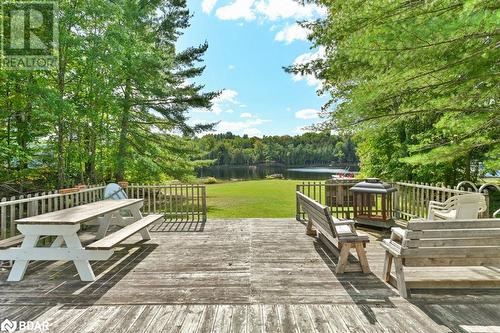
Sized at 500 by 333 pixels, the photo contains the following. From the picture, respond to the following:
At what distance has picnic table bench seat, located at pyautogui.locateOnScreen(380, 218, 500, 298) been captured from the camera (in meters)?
3.30

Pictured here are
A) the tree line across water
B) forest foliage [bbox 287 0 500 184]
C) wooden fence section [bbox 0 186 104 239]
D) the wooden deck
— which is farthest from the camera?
the tree line across water

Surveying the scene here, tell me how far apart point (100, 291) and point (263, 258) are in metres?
2.64

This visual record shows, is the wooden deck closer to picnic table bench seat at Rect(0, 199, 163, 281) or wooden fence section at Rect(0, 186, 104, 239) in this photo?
picnic table bench seat at Rect(0, 199, 163, 281)

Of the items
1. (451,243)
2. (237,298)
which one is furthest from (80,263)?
(451,243)

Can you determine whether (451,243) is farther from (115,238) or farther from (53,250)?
(53,250)

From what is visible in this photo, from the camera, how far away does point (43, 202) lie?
5438 millimetres

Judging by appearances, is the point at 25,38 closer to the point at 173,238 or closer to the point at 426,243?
the point at 173,238

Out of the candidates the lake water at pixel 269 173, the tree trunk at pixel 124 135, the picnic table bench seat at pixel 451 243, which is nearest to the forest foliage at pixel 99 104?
the tree trunk at pixel 124 135

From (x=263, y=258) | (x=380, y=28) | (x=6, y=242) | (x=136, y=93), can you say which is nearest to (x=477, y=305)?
(x=263, y=258)

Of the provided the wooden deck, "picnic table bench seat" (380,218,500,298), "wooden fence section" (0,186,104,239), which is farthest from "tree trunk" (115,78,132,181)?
"picnic table bench seat" (380,218,500,298)

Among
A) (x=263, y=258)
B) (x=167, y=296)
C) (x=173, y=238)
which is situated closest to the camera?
(x=167, y=296)

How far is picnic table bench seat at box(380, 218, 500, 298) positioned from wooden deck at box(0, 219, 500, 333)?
501 millimetres

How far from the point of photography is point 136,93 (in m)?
13.9

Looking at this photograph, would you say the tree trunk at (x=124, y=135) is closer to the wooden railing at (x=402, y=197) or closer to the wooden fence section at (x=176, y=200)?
the wooden fence section at (x=176, y=200)
